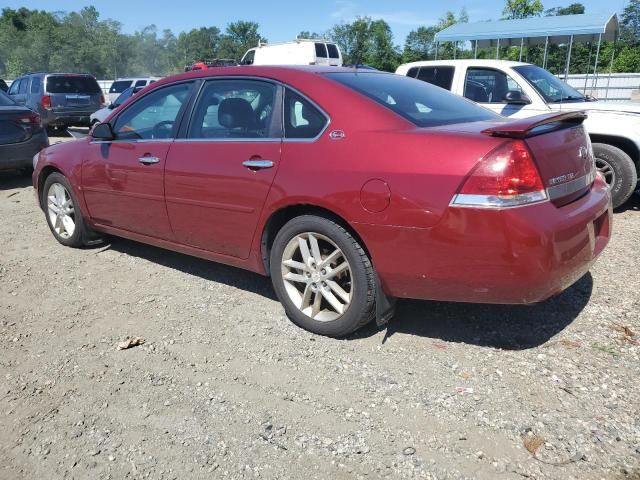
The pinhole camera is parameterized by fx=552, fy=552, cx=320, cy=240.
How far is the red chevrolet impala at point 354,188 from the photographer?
275 cm

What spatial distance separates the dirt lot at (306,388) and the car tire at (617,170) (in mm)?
2143

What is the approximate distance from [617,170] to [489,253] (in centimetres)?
429

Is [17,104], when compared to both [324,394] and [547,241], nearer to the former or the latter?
[324,394]

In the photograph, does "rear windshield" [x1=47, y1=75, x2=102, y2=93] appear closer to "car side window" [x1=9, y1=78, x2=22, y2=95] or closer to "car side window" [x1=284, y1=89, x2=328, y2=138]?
"car side window" [x1=9, y1=78, x2=22, y2=95]

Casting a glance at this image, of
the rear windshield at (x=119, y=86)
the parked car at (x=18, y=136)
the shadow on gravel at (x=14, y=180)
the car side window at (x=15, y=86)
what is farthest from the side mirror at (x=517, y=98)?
the rear windshield at (x=119, y=86)

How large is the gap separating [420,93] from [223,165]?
4.71 ft

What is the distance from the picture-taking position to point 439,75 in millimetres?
7887

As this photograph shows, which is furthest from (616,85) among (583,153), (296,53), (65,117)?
(583,153)

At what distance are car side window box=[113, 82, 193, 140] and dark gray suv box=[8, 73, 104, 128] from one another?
12052 mm

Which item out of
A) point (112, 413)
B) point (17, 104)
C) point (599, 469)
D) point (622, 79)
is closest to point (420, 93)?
point (599, 469)

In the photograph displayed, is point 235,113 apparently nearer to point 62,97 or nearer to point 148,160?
point 148,160

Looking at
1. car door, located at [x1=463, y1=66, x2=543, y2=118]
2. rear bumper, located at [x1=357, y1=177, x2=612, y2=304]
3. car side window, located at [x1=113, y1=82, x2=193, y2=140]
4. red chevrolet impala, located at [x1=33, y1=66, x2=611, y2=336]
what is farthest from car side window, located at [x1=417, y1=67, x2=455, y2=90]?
rear bumper, located at [x1=357, y1=177, x2=612, y2=304]

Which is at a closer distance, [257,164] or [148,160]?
[257,164]

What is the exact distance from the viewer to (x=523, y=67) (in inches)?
287
